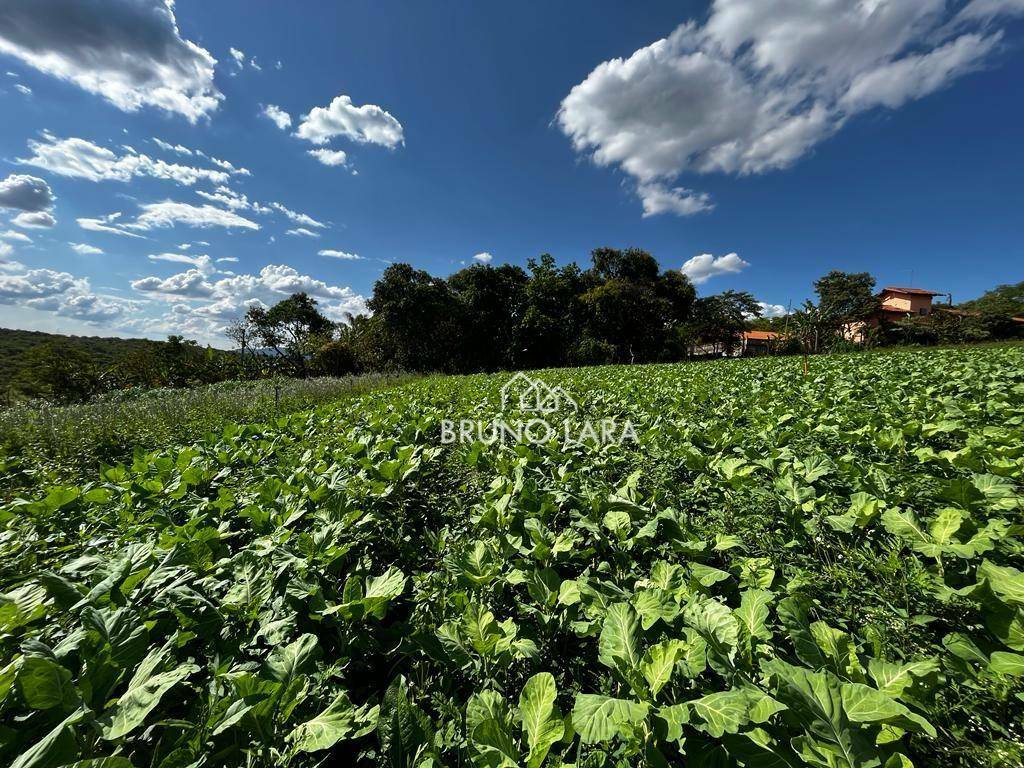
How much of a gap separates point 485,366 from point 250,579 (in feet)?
122

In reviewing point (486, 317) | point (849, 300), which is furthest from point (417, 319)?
point (849, 300)

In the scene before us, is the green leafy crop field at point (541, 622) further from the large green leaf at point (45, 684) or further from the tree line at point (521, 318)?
the tree line at point (521, 318)

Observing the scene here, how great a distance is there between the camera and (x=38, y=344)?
31734 mm

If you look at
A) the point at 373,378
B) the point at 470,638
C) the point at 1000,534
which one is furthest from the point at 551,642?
the point at 373,378

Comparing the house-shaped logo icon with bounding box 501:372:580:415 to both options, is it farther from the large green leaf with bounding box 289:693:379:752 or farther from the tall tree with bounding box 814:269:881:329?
the tall tree with bounding box 814:269:881:329

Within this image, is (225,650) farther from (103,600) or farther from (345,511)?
(345,511)

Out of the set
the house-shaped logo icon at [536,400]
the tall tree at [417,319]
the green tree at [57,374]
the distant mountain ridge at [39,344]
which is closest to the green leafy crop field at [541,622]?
the house-shaped logo icon at [536,400]

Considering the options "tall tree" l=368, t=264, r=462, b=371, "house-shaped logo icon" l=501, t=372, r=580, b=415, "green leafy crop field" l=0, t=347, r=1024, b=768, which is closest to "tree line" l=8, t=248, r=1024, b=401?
"tall tree" l=368, t=264, r=462, b=371

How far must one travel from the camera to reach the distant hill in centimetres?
3166

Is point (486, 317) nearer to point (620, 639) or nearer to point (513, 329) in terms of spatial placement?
point (513, 329)
